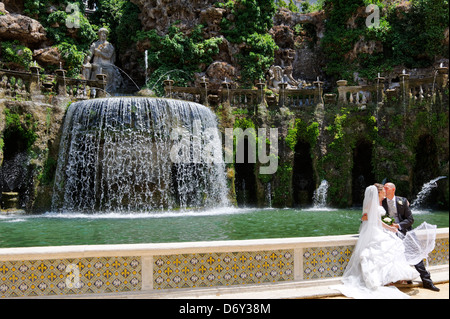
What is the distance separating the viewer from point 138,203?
44.4ft

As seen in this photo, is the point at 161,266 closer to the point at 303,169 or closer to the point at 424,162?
the point at 303,169

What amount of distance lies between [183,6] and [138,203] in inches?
617

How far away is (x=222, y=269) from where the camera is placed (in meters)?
4.22

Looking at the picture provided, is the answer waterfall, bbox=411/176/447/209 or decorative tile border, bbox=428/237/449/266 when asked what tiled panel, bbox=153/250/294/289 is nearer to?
decorative tile border, bbox=428/237/449/266

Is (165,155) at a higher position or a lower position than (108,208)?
higher

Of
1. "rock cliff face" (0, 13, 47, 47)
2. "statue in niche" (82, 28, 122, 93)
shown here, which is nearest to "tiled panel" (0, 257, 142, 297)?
"statue in niche" (82, 28, 122, 93)

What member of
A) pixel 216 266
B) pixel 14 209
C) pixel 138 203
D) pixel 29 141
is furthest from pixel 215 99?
pixel 216 266

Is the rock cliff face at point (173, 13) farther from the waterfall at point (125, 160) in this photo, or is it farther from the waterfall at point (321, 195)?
the waterfall at point (321, 195)

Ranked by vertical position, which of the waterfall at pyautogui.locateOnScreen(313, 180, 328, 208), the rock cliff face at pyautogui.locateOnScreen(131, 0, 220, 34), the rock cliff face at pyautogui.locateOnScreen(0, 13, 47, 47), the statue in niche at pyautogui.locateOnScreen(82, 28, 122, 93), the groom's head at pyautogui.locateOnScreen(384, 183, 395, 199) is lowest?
the waterfall at pyautogui.locateOnScreen(313, 180, 328, 208)

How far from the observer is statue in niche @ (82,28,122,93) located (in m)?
22.8

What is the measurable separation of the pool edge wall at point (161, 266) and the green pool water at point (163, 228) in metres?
3.34

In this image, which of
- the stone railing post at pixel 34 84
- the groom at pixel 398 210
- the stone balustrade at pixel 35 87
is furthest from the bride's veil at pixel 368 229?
the stone railing post at pixel 34 84

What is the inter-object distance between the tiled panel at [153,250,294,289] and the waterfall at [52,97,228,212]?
9.62 meters
